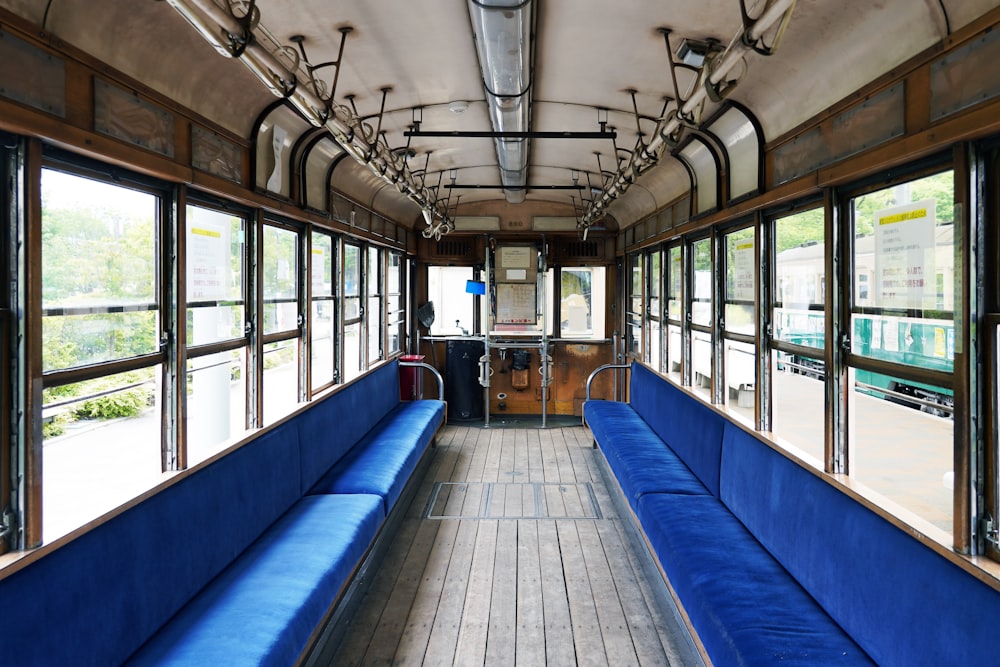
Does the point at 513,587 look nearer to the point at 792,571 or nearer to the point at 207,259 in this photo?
the point at 792,571

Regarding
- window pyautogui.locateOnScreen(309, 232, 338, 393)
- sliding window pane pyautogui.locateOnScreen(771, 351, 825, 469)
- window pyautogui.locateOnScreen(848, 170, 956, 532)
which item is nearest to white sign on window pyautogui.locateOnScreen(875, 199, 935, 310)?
window pyautogui.locateOnScreen(848, 170, 956, 532)

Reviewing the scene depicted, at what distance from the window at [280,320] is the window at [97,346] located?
3.39 ft

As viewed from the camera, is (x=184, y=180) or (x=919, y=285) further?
(x=184, y=180)

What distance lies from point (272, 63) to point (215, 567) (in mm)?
1980

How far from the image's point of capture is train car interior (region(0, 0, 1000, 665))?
1786 mm

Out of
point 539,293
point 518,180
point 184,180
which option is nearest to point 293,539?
point 184,180

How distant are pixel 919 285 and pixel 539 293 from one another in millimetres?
6048

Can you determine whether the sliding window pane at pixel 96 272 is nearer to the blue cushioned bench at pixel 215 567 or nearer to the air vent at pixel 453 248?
the blue cushioned bench at pixel 215 567

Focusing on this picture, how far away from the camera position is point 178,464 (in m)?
2.58

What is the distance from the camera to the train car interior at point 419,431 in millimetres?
1786

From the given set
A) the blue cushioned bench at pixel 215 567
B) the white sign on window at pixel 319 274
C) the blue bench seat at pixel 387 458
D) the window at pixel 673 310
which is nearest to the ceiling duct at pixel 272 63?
the white sign on window at pixel 319 274

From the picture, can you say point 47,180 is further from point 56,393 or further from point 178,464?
point 178,464

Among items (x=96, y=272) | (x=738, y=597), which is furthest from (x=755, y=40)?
(x=96, y=272)

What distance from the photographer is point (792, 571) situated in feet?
8.77
